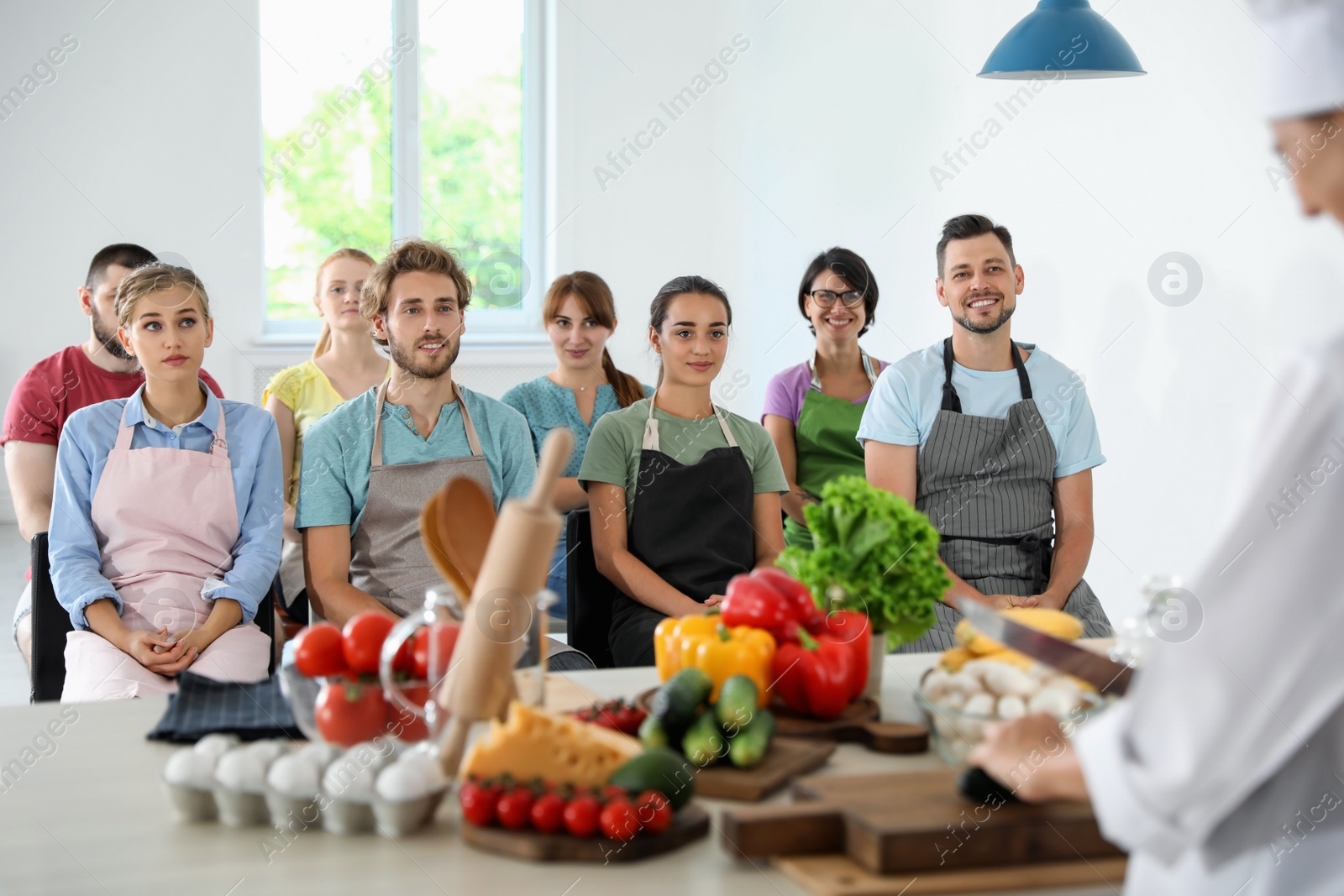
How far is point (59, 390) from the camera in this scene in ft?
10.7

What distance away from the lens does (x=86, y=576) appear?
2584 millimetres

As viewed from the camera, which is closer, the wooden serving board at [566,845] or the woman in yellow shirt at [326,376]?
the wooden serving board at [566,845]

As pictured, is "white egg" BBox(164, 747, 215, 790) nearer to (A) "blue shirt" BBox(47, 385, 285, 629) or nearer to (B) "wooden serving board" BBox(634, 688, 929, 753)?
(B) "wooden serving board" BBox(634, 688, 929, 753)

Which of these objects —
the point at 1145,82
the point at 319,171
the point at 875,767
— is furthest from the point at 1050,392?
the point at 319,171

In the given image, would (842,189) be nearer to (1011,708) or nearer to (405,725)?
(1011,708)

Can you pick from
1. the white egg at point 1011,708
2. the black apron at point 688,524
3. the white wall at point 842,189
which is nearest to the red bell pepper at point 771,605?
the white egg at point 1011,708

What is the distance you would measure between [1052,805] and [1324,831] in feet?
0.89

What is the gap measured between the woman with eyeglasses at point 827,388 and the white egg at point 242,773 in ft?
8.12

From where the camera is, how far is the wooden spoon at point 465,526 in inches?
57.2

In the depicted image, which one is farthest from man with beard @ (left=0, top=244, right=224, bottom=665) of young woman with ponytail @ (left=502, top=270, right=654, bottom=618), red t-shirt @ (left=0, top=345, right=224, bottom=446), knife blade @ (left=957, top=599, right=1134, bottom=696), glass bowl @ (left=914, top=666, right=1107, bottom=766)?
knife blade @ (left=957, top=599, right=1134, bottom=696)

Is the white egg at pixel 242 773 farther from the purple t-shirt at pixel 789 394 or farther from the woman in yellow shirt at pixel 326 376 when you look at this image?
the purple t-shirt at pixel 789 394

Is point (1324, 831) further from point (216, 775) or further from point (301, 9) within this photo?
point (301, 9)

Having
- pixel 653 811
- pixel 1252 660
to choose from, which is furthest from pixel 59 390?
pixel 1252 660

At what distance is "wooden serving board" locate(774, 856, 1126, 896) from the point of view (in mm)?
1148
